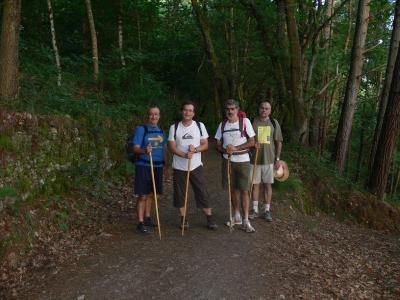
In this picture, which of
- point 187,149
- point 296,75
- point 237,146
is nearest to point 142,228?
point 187,149

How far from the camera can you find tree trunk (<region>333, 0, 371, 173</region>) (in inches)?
452

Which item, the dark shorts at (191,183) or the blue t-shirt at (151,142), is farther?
the dark shorts at (191,183)

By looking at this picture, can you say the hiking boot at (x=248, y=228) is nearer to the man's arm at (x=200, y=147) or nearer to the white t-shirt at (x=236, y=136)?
the white t-shirt at (x=236, y=136)

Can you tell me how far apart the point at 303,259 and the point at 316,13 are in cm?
945

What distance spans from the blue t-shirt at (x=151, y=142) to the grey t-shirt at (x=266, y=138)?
72.6 inches

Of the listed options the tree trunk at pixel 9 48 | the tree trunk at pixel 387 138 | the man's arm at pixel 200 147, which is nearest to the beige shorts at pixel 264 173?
the man's arm at pixel 200 147

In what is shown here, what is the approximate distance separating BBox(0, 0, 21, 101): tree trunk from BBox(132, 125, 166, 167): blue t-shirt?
2.72 m

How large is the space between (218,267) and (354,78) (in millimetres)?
8832

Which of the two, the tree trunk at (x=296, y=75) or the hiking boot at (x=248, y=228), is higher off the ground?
the tree trunk at (x=296, y=75)

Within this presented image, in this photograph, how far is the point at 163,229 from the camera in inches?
256

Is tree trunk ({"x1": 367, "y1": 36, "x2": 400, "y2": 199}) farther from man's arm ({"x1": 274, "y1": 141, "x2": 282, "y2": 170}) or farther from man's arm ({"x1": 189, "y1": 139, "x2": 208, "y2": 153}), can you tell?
man's arm ({"x1": 189, "y1": 139, "x2": 208, "y2": 153})

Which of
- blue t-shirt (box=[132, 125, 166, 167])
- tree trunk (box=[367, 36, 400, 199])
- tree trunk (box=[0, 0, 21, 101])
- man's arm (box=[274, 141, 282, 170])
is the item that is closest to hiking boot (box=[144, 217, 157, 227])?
blue t-shirt (box=[132, 125, 166, 167])

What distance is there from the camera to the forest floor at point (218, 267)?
4582 millimetres

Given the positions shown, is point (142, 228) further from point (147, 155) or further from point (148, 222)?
point (147, 155)
